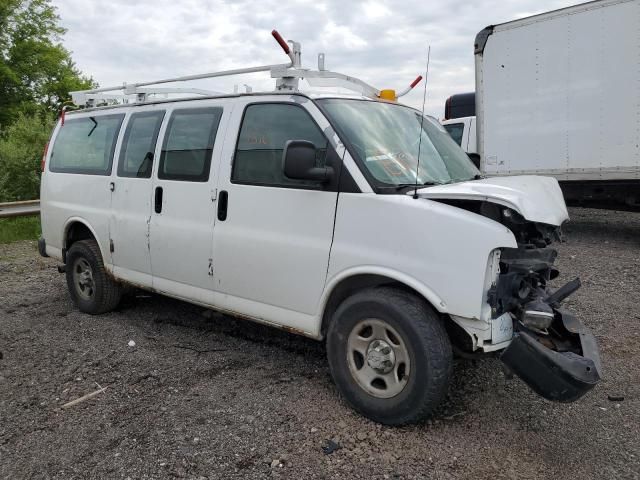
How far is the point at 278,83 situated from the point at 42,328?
329 centimetres

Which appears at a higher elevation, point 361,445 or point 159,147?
point 159,147

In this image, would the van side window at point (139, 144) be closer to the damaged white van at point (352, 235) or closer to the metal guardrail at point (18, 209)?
the damaged white van at point (352, 235)

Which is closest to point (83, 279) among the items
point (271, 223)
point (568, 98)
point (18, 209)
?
point (271, 223)

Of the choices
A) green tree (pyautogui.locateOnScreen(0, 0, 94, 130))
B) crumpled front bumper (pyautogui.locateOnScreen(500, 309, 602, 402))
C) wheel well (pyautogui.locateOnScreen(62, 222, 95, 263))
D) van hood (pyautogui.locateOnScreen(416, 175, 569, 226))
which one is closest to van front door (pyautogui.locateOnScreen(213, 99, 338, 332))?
van hood (pyautogui.locateOnScreen(416, 175, 569, 226))

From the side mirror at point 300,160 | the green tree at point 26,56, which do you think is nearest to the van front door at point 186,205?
the side mirror at point 300,160

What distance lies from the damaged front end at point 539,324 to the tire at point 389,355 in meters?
0.38

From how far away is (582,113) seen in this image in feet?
27.7

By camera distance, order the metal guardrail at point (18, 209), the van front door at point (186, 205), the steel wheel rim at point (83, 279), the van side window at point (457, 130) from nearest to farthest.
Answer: the van front door at point (186, 205), the steel wheel rim at point (83, 279), the metal guardrail at point (18, 209), the van side window at point (457, 130)

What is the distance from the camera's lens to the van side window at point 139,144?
4.68 meters

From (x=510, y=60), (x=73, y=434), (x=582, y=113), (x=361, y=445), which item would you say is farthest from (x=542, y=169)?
(x=73, y=434)

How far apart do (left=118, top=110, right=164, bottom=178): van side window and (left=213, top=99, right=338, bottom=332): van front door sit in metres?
0.99

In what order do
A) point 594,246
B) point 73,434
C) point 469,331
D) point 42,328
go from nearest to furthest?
point 469,331 → point 73,434 → point 42,328 → point 594,246

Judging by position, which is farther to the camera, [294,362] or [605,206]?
[605,206]

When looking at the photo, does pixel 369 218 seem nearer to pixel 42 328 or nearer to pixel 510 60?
pixel 42 328
